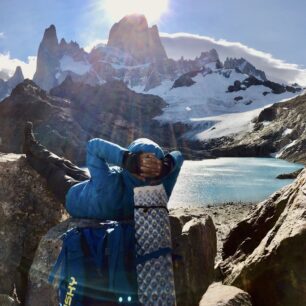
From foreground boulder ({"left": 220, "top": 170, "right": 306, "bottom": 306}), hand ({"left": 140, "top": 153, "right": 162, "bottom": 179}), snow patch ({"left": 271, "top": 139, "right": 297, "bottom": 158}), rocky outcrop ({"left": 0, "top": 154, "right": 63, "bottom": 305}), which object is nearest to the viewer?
hand ({"left": 140, "top": 153, "right": 162, "bottom": 179})

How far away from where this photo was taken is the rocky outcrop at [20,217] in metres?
8.20

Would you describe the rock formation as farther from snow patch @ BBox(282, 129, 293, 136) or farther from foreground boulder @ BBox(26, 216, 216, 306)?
snow patch @ BBox(282, 129, 293, 136)

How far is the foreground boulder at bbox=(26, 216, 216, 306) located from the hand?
9.33 feet

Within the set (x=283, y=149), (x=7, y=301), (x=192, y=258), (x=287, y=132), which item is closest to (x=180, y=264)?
(x=192, y=258)

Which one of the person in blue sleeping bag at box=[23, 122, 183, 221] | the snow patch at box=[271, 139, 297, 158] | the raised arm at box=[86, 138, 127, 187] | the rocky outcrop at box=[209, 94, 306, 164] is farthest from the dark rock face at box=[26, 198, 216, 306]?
the snow patch at box=[271, 139, 297, 158]

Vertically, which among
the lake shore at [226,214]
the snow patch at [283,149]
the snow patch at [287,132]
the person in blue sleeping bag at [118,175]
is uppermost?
the snow patch at [287,132]

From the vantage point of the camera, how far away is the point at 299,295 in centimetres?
609

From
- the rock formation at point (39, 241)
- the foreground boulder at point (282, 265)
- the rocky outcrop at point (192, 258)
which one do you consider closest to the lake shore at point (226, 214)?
the rocky outcrop at point (192, 258)

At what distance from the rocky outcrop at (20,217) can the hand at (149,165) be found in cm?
496

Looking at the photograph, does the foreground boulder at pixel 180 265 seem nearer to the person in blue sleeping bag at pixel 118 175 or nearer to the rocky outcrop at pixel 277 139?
the person in blue sleeping bag at pixel 118 175

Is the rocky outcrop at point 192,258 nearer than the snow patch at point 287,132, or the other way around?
the rocky outcrop at point 192,258

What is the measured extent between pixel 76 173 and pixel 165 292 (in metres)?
4.50

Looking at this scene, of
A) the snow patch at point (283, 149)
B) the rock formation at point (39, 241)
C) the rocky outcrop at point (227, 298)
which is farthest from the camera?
the snow patch at point (283, 149)

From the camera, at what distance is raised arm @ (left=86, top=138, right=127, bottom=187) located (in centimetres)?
468
